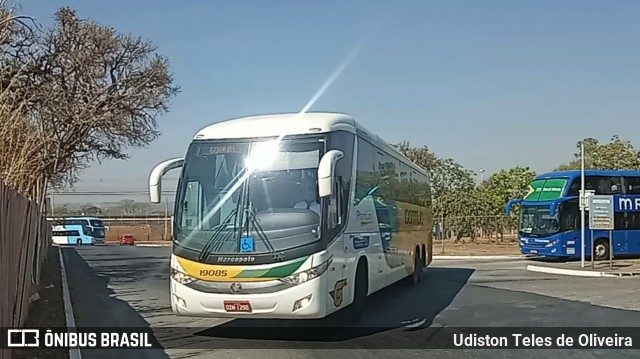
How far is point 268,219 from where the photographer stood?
1088 centimetres

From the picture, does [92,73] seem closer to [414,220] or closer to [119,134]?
[119,134]

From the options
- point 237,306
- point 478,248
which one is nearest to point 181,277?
point 237,306

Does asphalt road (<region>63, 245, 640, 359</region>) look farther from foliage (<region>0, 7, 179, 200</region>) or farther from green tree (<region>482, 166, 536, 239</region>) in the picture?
green tree (<region>482, 166, 536, 239</region>)

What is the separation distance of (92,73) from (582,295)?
16.8 metres

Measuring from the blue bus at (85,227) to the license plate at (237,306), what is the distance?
204ft

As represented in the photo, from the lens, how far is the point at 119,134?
26.8 metres

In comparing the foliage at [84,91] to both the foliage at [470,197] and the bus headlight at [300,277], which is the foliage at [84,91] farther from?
the foliage at [470,197]

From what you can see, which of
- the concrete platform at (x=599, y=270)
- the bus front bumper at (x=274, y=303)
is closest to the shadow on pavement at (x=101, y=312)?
the bus front bumper at (x=274, y=303)

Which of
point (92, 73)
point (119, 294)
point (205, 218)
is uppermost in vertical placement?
point (92, 73)

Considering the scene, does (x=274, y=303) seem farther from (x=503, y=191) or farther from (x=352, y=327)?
(x=503, y=191)

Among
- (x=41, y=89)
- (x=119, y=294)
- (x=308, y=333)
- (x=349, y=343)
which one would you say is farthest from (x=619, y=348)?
(x=41, y=89)

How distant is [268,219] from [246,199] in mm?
478

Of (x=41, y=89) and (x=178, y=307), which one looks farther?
(x=41, y=89)

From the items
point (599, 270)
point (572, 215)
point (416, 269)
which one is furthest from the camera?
point (572, 215)
